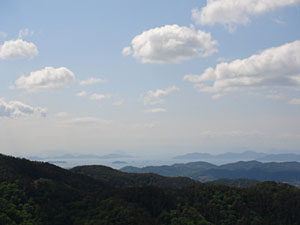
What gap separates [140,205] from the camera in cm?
14262

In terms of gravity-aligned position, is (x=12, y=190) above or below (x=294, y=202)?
above

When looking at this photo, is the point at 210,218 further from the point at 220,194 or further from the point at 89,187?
the point at 89,187

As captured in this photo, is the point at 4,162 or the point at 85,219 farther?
the point at 4,162

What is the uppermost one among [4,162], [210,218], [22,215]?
[4,162]

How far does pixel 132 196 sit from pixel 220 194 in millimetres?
53219

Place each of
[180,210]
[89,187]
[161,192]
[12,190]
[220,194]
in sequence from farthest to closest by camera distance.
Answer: [89,187] < [220,194] < [161,192] < [180,210] < [12,190]

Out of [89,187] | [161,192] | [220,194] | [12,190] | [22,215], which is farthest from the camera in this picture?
[89,187]

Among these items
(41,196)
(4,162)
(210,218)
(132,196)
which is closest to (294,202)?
(210,218)

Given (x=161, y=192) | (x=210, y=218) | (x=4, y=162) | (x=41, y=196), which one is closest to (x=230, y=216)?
(x=210, y=218)

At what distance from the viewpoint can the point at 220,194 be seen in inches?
6708

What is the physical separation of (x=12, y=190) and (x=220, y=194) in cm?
10911

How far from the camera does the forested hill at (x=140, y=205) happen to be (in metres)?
122

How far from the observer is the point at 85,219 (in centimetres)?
12219

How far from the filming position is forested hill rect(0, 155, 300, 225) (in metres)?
A: 122
